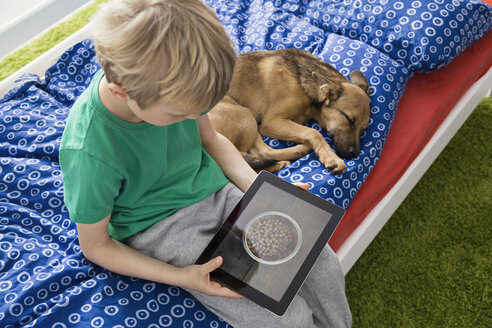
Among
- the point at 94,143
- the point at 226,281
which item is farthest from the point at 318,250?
the point at 94,143

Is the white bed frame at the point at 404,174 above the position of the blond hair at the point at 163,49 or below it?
below

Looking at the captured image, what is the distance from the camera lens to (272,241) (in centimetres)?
125

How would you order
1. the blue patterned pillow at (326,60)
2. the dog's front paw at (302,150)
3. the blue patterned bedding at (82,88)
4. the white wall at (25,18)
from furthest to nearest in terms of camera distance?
1. the white wall at (25,18)
2. the dog's front paw at (302,150)
3. the blue patterned pillow at (326,60)
4. the blue patterned bedding at (82,88)

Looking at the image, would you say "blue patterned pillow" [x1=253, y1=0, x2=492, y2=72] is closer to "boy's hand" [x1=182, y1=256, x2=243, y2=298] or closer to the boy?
the boy

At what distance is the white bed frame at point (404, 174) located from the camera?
173cm

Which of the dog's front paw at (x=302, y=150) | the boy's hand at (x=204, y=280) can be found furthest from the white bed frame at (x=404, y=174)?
the boy's hand at (x=204, y=280)

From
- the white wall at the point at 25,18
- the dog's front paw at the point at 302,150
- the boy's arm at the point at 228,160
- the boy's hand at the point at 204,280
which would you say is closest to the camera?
the boy's hand at the point at 204,280

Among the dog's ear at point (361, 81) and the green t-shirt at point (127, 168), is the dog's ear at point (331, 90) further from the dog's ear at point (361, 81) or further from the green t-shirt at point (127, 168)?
the green t-shirt at point (127, 168)

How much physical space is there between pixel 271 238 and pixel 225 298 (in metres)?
0.22

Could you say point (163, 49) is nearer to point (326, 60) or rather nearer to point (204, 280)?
point (204, 280)

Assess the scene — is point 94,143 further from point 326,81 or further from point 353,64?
point 353,64

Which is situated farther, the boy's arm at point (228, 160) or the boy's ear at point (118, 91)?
the boy's arm at point (228, 160)

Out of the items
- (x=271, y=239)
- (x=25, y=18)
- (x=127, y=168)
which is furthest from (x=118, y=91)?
(x=25, y=18)

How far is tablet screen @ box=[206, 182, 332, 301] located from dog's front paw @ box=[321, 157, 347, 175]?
1.37ft
